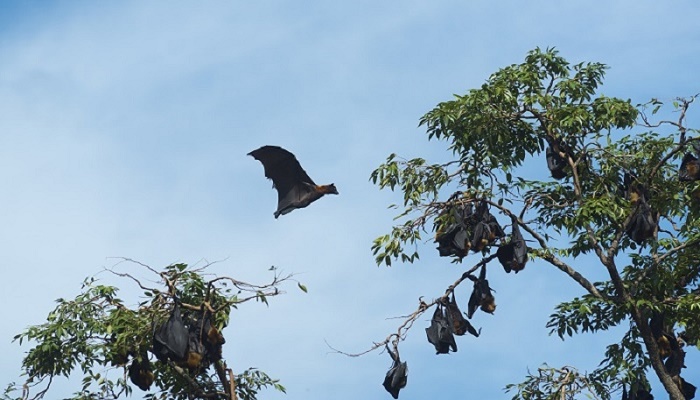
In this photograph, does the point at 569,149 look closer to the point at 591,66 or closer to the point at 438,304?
the point at 591,66

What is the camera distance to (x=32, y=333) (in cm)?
1527

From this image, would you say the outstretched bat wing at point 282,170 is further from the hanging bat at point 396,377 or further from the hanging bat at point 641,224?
the hanging bat at point 641,224

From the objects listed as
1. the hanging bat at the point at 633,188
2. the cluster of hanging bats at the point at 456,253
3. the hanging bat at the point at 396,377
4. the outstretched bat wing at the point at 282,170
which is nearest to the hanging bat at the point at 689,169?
the cluster of hanging bats at the point at 456,253

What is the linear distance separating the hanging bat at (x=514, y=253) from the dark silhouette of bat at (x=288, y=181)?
9.58 feet

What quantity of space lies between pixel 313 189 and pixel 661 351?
573 centimetres

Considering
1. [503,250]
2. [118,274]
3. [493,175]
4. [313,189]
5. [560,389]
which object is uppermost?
[313,189]

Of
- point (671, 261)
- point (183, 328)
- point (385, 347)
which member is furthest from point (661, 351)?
point (183, 328)

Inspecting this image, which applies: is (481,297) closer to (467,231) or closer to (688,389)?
(467,231)

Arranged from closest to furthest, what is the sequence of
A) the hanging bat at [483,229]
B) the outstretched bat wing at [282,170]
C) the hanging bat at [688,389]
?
1. the hanging bat at [483,229]
2. the hanging bat at [688,389]
3. the outstretched bat wing at [282,170]

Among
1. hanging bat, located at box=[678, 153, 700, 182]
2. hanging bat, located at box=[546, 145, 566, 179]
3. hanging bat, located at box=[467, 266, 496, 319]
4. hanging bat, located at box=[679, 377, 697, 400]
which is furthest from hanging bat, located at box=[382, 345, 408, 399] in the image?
hanging bat, located at box=[678, 153, 700, 182]

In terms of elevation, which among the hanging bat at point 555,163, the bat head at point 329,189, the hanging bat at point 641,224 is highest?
the bat head at point 329,189

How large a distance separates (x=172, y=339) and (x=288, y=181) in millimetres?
4641

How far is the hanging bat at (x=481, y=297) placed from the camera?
55.6 ft

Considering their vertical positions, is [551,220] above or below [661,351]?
above
